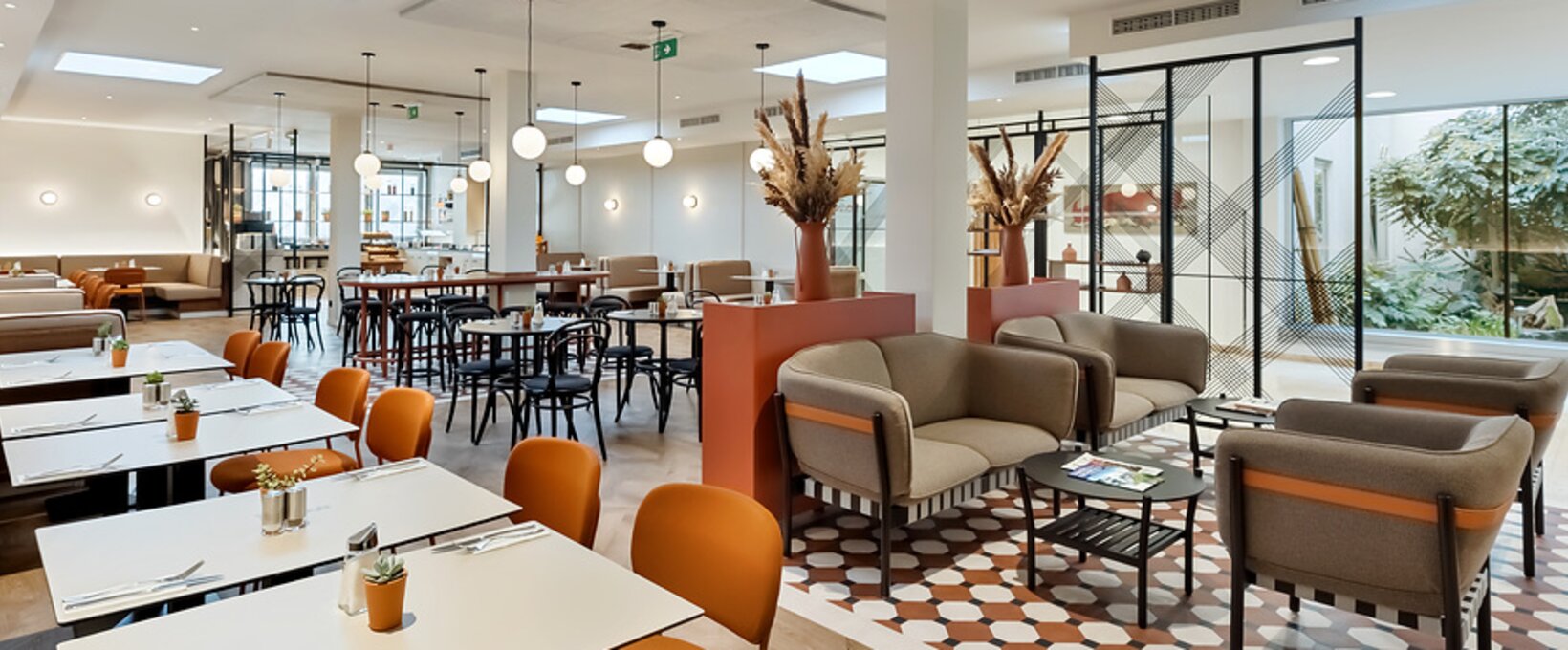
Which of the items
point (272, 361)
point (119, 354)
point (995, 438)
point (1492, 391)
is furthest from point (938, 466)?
point (119, 354)

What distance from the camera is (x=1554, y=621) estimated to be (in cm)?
327

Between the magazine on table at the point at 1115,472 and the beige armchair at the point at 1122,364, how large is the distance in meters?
0.92

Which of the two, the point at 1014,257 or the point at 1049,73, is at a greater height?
the point at 1049,73

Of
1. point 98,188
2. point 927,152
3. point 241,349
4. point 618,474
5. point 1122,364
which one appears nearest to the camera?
point 927,152

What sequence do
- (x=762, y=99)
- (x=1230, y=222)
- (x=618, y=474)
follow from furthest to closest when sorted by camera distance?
(x=762, y=99) → (x=1230, y=222) → (x=618, y=474)

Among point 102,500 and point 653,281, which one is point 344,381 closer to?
point 102,500

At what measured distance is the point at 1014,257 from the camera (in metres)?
5.91

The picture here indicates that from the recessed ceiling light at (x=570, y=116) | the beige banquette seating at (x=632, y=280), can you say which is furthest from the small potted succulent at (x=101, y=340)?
the beige banquette seating at (x=632, y=280)

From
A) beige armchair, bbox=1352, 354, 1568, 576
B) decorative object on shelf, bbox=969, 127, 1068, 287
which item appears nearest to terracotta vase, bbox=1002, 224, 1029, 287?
decorative object on shelf, bbox=969, 127, 1068, 287

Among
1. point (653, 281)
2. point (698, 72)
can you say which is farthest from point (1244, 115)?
point (653, 281)

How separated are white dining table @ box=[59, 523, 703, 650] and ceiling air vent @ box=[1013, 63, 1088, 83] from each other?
806 cm

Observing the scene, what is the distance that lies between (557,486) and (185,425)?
1547 mm

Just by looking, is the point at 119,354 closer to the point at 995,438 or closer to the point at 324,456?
the point at 324,456

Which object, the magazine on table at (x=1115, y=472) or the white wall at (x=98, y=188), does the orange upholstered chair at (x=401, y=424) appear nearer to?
the magazine on table at (x=1115, y=472)
